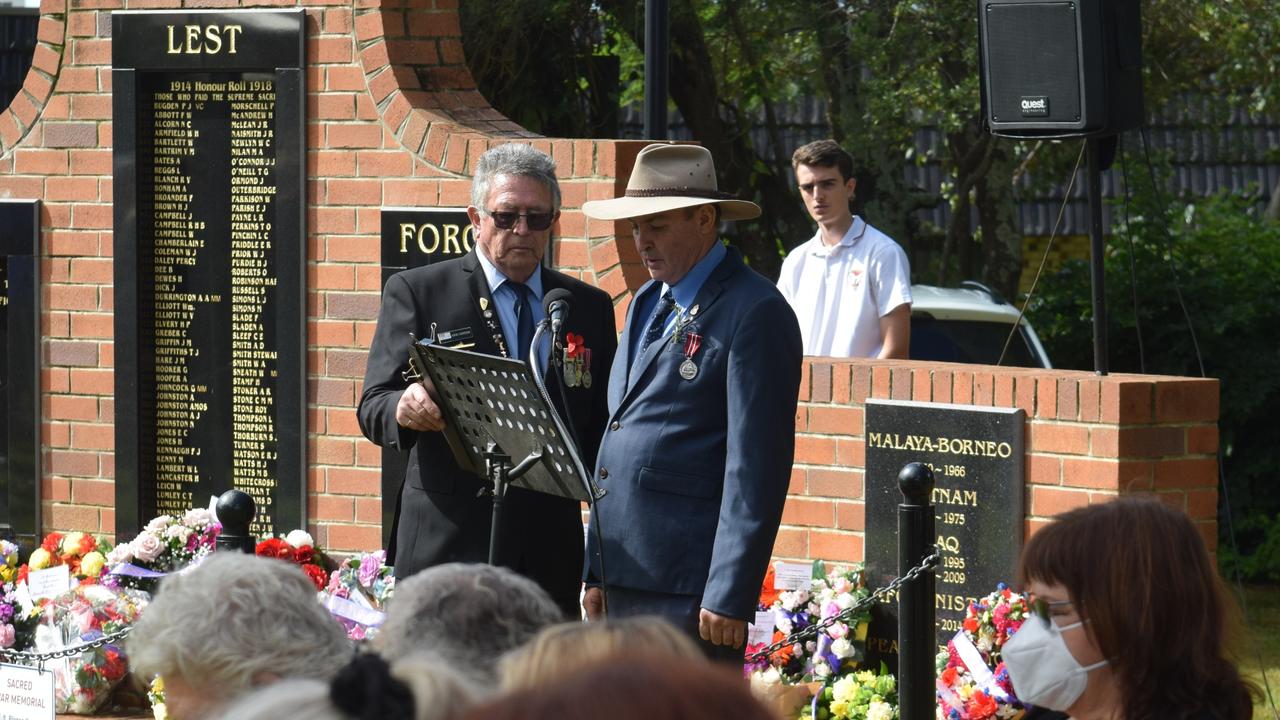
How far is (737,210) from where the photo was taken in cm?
494

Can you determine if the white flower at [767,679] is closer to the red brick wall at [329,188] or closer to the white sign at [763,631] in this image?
the white sign at [763,631]

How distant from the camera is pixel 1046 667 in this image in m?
3.17

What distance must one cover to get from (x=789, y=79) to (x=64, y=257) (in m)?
7.22

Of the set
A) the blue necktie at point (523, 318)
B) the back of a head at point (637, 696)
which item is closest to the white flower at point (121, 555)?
the blue necktie at point (523, 318)

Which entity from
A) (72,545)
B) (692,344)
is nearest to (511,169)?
(692,344)

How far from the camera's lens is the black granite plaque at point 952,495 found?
6.07 meters

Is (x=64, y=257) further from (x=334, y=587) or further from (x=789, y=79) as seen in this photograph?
(x=789, y=79)

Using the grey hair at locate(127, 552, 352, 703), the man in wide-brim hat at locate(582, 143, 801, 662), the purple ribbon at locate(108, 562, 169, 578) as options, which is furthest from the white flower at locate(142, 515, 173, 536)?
the grey hair at locate(127, 552, 352, 703)

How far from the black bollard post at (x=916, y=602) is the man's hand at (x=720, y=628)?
82 cm

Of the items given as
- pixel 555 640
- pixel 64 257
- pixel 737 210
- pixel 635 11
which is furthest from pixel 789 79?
pixel 555 640

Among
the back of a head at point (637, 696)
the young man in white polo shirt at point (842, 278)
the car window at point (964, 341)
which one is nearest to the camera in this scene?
the back of a head at point (637, 696)

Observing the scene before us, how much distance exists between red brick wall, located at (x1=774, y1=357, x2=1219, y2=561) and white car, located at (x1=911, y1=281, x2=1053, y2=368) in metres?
2.95

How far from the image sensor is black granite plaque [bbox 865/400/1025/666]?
6.07 metres

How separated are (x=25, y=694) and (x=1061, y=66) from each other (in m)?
4.16
